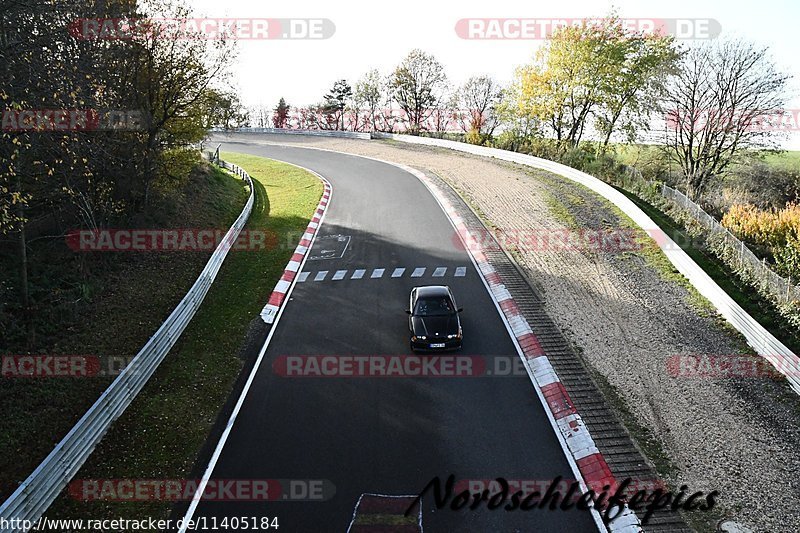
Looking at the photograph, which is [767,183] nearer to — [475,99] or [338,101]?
[475,99]

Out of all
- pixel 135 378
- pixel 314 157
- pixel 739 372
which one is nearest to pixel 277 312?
pixel 135 378

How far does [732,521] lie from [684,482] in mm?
1018

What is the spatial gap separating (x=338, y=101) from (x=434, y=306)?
64.7 m

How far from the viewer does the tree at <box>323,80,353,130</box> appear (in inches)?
2886

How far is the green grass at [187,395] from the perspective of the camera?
10.3m

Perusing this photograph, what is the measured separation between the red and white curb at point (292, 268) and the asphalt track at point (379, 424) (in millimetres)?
491

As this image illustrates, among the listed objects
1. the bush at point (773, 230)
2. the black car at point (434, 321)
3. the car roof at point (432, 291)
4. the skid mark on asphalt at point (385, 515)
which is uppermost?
the bush at point (773, 230)

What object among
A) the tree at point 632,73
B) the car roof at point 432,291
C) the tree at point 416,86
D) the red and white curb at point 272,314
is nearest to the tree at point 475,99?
the tree at point 416,86

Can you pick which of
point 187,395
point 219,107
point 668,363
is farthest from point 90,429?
point 219,107

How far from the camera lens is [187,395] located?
500 inches

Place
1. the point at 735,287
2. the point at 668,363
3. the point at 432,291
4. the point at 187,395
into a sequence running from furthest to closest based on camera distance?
the point at 735,287 → the point at 432,291 → the point at 668,363 → the point at 187,395

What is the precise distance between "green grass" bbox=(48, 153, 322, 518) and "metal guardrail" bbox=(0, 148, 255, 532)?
0.21 m

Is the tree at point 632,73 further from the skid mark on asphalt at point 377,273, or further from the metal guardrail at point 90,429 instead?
the metal guardrail at point 90,429

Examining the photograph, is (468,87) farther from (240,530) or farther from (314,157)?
(240,530)
